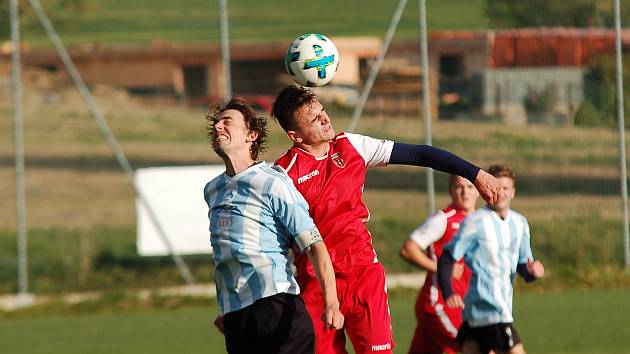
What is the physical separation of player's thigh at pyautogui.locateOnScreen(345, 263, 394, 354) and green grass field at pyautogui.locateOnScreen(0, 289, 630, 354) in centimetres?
326

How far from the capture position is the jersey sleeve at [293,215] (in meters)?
5.09

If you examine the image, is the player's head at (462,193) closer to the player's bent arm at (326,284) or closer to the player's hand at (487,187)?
the player's hand at (487,187)

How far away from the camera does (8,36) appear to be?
587 inches

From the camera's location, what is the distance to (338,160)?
20.2 feet

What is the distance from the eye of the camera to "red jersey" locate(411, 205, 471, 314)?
24.3 ft

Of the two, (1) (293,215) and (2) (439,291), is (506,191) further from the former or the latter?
(1) (293,215)

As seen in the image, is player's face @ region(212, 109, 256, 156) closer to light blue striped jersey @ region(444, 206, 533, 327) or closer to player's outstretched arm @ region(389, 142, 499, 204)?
player's outstretched arm @ region(389, 142, 499, 204)

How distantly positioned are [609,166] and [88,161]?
6988 mm

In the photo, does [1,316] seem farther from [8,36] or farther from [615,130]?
[615,130]

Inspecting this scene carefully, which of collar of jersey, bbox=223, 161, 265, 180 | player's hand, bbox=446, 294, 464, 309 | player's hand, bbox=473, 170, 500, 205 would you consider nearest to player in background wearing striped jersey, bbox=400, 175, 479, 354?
player's hand, bbox=446, 294, 464, 309

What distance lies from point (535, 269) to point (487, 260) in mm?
297

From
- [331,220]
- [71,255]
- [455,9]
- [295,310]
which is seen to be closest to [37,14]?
[71,255]

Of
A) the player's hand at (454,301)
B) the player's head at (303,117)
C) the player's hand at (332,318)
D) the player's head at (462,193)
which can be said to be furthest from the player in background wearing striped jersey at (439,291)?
the player's hand at (332,318)

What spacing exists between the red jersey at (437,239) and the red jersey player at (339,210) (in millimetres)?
1261
